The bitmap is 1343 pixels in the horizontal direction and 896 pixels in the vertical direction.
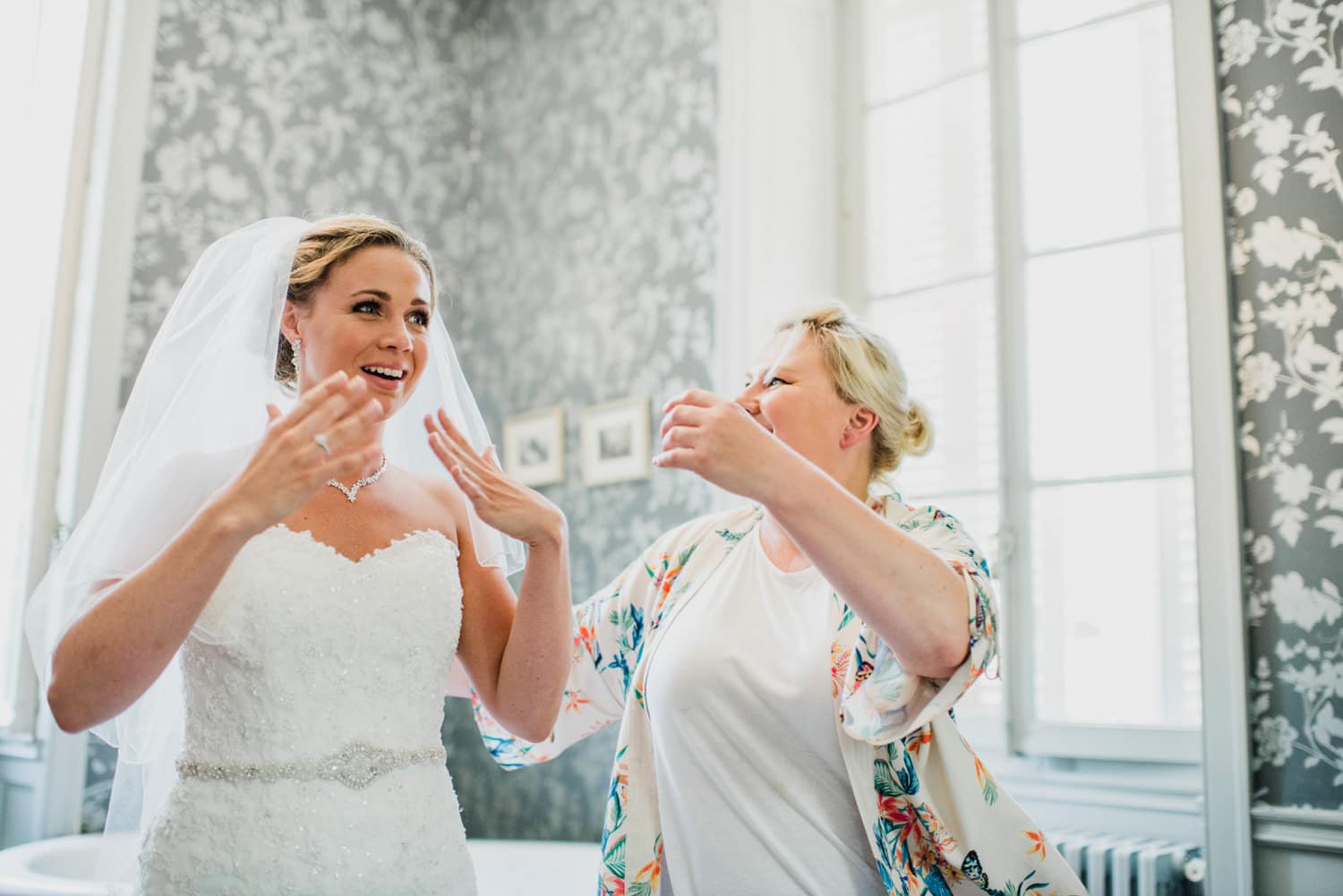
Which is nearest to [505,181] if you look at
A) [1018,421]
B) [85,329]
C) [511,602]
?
[85,329]

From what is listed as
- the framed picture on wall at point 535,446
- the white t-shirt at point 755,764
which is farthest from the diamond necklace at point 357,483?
the framed picture on wall at point 535,446

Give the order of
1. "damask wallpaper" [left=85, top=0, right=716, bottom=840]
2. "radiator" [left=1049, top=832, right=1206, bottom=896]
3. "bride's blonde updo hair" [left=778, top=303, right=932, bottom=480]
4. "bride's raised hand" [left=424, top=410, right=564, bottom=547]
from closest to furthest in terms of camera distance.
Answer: "bride's raised hand" [left=424, top=410, right=564, bottom=547]
"bride's blonde updo hair" [left=778, top=303, right=932, bottom=480]
"radiator" [left=1049, top=832, right=1206, bottom=896]
"damask wallpaper" [left=85, top=0, right=716, bottom=840]

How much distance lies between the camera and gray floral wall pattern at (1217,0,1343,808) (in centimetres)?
206

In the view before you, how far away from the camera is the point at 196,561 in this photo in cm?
125

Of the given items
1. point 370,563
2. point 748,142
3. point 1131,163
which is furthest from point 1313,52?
point 370,563

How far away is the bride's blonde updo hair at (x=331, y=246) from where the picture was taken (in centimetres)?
159

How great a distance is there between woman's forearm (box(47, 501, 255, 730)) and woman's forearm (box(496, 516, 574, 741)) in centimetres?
40

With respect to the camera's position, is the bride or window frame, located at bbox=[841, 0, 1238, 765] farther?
window frame, located at bbox=[841, 0, 1238, 765]

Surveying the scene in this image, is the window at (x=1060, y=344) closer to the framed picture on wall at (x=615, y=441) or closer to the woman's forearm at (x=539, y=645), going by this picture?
the framed picture on wall at (x=615, y=441)

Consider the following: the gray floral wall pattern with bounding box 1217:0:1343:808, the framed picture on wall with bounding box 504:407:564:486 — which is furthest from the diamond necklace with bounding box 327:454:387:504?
the framed picture on wall with bounding box 504:407:564:486

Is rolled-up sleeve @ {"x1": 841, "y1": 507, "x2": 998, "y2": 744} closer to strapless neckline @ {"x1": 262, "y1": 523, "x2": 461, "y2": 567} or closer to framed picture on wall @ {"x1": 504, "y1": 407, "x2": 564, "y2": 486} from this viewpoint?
strapless neckline @ {"x1": 262, "y1": 523, "x2": 461, "y2": 567}

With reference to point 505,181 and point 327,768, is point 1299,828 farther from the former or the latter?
point 505,181

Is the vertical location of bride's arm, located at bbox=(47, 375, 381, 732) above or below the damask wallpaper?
below

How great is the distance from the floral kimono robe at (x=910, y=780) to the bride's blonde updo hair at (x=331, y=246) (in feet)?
2.11
